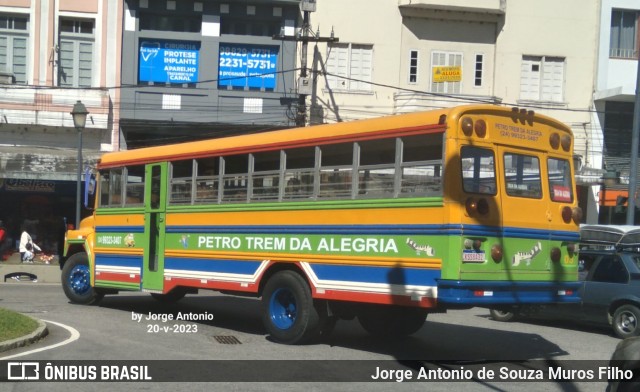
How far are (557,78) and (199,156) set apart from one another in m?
19.2

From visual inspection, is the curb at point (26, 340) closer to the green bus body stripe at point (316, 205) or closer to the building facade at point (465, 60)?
the green bus body stripe at point (316, 205)

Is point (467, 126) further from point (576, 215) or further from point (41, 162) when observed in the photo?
point (41, 162)

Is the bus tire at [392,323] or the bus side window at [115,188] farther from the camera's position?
the bus side window at [115,188]

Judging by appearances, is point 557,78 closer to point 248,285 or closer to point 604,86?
point 604,86

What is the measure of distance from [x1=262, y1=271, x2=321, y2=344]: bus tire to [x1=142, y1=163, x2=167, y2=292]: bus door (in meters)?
2.84

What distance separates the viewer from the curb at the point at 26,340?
9.61 m

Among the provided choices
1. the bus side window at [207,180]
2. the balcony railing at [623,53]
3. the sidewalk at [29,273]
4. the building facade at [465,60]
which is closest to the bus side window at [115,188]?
the bus side window at [207,180]

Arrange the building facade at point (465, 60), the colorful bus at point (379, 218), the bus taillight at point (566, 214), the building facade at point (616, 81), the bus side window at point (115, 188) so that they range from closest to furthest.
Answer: the colorful bus at point (379, 218) < the bus taillight at point (566, 214) < the bus side window at point (115, 188) < the building facade at point (465, 60) < the building facade at point (616, 81)

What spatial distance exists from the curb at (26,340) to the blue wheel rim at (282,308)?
3280 millimetres

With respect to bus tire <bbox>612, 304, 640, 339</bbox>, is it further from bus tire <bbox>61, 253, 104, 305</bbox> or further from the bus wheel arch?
bus tire <bbox>61, 253, 104, 305</bbox>

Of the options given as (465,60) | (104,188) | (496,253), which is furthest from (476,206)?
(465,60)

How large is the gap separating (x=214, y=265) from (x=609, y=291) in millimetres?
7113

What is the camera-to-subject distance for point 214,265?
1201 cm

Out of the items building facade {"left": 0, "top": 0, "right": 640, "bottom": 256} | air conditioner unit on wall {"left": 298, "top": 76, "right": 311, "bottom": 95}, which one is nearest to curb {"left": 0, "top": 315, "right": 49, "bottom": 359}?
building facade {"left": 0, "top": 0, "right": 640, "bottom": 256}
